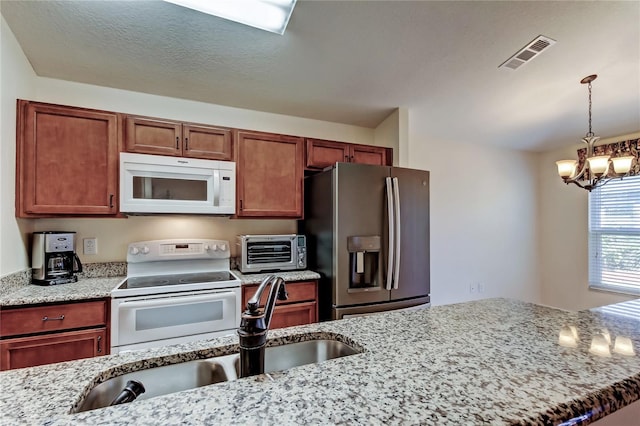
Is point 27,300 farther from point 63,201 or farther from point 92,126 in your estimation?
point 92,126

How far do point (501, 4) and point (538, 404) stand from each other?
218 cm

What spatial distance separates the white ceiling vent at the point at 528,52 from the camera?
212 centimetres

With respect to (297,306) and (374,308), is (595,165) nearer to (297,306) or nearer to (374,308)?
(374,308)

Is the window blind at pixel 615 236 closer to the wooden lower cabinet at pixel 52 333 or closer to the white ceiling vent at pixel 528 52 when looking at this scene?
the white ceiling vent at pixel 528 52

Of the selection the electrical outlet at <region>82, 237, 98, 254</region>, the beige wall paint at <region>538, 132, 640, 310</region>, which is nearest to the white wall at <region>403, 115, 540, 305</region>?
the beige wall paint at <region>538, 132, 640, 310</region>

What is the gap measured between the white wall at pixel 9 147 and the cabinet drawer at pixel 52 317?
0.28 metres

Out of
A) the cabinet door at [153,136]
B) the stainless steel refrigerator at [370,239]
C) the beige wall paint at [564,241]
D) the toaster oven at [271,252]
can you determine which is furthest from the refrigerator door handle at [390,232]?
the beige wall paint at [564,241]

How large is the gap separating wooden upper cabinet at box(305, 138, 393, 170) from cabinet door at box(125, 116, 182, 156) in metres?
1.09

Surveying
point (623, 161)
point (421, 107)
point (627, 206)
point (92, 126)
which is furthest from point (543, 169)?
point (92, 126)

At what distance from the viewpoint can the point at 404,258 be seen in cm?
245

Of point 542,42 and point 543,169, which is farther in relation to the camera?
point 543,169

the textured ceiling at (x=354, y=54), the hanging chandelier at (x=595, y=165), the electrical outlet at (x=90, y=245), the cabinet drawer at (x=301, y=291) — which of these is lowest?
the cabinet drawer at (x=301, y=291)

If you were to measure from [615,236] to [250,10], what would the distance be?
462 centimetres

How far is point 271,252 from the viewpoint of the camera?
97.8 inches
